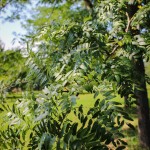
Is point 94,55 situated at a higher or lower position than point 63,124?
higher

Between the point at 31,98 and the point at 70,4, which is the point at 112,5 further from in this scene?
the point at 70,4

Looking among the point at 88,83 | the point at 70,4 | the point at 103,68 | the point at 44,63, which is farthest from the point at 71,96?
the point at 70,4

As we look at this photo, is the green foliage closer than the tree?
Yes

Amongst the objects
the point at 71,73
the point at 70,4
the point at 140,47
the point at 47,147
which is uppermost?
the point at 70,4

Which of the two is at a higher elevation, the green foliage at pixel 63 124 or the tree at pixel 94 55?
the tree at pixel 94 55

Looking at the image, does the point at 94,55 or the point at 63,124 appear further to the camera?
the point at 94,55

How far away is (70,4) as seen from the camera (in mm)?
10695

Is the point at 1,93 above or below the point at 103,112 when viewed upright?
above

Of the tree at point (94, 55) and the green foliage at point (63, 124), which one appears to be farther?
the tree at point (94, 55)

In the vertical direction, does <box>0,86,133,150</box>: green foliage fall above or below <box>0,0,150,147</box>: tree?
below

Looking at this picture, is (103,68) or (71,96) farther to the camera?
(103,68)

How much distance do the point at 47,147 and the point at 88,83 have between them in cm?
56

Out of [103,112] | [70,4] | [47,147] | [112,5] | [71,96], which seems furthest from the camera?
[70,4]

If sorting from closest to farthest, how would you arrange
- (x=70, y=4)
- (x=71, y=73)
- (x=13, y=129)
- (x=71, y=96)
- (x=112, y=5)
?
(x=71, y=96) < (x=71, y=73) < (x=13, y=129) < (x=112, y=5) < (x=70, y=4)
